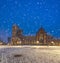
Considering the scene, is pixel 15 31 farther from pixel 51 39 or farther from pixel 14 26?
pixel 51 39

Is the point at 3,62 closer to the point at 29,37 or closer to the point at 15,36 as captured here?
the point at 29,37

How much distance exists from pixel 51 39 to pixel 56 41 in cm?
280

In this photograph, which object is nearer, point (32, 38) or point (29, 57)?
point (29, 57)

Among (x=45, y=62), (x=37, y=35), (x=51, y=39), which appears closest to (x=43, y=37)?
(x=37, y=35)

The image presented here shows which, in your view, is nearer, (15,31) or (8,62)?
(8,62)

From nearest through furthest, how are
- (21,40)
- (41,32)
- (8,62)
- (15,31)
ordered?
1. (8,62)
2. (21,40)
3. (15,31)
4. (41,32)

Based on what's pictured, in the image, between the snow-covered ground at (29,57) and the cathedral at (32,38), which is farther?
the cathedral at (32,38)

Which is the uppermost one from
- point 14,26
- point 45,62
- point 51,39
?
point 14,26

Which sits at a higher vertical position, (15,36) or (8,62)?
(15,36)

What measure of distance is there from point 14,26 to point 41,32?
11.2 metres

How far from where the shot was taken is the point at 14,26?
70250 mm

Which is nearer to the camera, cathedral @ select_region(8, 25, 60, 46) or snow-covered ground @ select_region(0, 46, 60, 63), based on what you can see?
snow-covered ground @ select_region(0, 46, 60, 63)

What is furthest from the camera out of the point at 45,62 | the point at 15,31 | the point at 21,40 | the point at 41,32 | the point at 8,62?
the point at 41,32

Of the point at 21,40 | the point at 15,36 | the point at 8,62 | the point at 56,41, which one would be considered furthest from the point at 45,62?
the point at 15,36
